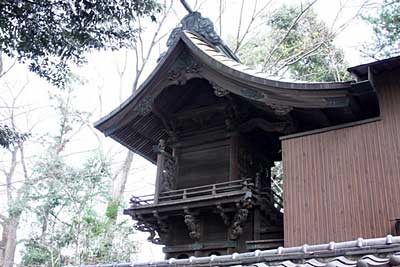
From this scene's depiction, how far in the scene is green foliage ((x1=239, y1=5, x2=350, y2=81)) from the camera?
65.0 feet

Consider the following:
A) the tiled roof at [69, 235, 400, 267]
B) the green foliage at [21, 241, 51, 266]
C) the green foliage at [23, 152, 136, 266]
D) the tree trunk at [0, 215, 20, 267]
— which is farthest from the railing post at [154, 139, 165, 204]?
the tree trunk at [0, 215, 20, 267]

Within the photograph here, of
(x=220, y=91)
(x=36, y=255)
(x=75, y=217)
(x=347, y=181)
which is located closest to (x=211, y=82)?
(x=220, y=91)

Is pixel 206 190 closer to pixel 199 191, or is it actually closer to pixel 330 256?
pixel 199 191

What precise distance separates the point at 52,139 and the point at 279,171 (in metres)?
9.55

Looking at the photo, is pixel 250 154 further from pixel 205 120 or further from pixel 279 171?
pixel 279 171

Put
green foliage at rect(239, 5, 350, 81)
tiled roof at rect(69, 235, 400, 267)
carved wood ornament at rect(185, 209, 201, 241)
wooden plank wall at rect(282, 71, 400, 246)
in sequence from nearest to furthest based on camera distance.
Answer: tiled roof at rect(69, 235, 400, 267)
wooden plank wall at rect(282, 71, 400, 246)
carved wood ornament at rect(185, 209, 201, 241)
green foliage at rect(239, 5, 350, 81)

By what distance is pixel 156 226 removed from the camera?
366 inches

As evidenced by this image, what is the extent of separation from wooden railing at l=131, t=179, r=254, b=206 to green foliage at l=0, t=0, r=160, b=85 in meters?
2.83

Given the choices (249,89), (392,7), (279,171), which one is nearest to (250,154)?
(249,89)

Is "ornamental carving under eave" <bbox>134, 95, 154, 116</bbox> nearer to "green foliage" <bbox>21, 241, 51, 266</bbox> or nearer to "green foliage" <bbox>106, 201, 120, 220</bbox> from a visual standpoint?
"green foliage" <bbox>106, 201, 120, 220</bbox>

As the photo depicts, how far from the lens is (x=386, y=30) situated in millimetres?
17734

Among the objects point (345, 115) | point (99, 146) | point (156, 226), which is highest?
point (99, 146)

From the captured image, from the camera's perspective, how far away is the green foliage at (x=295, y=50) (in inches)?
780

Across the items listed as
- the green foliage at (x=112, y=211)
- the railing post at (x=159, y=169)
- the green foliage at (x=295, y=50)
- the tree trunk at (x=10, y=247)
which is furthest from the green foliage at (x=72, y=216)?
the green foliage at (x=295, y=50)
